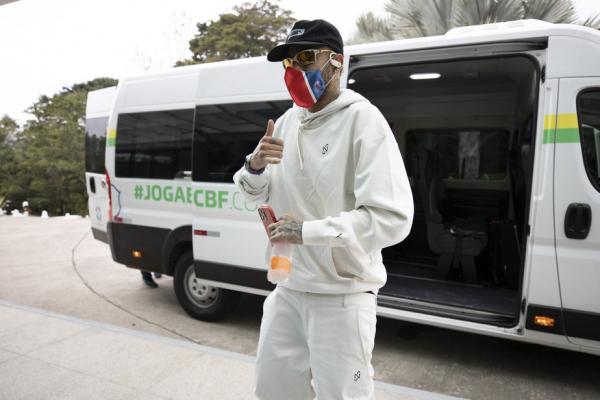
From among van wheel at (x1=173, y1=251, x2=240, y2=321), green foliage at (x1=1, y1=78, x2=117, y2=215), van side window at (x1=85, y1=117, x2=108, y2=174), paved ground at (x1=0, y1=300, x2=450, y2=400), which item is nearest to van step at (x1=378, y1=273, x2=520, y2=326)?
paved ground at (x1=0, y1=300, x2=450, y2=400)

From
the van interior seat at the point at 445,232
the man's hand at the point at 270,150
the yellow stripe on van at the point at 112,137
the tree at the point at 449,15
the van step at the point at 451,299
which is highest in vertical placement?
the tree at the point at 449,15

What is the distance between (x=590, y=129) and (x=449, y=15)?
8357 mm

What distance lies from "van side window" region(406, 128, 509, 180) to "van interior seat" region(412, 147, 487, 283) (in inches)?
13.3

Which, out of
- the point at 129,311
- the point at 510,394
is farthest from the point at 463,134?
the point at 129,311

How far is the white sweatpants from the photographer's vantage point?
159cm

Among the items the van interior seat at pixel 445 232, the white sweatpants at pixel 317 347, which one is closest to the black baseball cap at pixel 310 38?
the white sweatpants at pixel 317 347

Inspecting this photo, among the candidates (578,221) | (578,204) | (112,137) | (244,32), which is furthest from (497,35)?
(244,32)

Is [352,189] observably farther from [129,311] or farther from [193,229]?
[129,311]

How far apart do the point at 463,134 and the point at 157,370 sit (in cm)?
542

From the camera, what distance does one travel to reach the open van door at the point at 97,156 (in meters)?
6.77

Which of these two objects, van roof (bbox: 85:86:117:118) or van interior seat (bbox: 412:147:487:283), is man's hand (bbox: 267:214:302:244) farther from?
van roof (bbox: 85:86:117:118)

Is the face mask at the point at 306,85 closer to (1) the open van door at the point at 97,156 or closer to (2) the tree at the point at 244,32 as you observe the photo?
(1) the open van door at the point at 97,156

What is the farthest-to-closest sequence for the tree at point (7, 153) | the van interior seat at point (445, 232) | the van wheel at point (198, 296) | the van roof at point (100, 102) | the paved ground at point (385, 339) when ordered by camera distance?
1. the tree at point (7, 153)
2. the van roof at point (100, 102)
3. the van interior seat at point (445, 232)
4. the van wheel at point (198, 296)
5. the paved ground at point (385, 339)

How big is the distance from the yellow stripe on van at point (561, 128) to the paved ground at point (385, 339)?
1894mm
